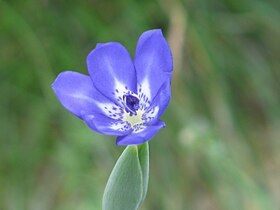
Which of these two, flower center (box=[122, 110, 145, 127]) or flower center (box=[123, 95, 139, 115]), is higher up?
flower center (box=[123, 95, 139, 115])

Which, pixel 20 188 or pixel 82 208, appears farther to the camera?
pixel 20 188

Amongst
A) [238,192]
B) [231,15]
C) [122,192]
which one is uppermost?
[122,192]

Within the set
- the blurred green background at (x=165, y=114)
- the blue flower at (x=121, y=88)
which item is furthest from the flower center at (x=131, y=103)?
the blurred green background at (x=165, y=114)

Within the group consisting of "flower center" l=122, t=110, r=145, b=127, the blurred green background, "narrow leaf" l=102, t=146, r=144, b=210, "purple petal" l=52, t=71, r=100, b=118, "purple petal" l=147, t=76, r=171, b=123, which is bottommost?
the blurred green background

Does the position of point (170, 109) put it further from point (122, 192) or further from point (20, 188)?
point (122, 192)

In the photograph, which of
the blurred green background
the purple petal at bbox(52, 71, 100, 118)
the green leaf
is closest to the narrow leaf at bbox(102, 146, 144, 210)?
the green leaf

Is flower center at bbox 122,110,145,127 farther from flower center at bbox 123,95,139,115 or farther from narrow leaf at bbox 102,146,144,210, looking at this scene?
narrow leaf at bbox 102,146,144,210

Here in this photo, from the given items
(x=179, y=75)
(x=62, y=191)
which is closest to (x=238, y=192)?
(x=179, y=75)

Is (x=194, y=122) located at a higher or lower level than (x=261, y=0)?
lower
